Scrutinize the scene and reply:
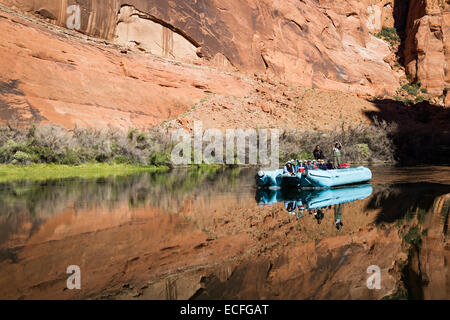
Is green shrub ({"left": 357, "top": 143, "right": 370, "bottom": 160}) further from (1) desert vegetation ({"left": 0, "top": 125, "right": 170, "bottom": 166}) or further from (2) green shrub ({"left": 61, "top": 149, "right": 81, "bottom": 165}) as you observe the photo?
(2) green shrub ({"left": 61, "top": 149, "right": 81, "bottom": 165})

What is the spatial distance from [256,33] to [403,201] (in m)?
42.1

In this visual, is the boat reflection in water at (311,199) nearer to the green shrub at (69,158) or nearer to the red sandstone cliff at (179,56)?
the green shrub at (69,158)

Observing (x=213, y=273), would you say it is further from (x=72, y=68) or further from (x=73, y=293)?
(x=72, y=68)

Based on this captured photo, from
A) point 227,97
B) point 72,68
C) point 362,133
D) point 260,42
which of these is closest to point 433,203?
point 362,133

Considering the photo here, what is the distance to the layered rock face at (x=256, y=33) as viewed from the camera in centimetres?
3534

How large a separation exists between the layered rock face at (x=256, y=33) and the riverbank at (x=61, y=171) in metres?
17.5

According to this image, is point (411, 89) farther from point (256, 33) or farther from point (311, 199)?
point (311, 199)

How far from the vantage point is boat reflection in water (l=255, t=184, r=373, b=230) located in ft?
28.8

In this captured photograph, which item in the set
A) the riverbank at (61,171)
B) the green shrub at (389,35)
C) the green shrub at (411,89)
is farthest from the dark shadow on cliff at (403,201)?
the green shrub at (389,35)

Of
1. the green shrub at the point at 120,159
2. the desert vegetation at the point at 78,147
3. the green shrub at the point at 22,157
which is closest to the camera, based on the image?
the green shrub at the point at 22,157

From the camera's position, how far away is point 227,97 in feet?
131

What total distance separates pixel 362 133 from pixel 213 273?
110 feet

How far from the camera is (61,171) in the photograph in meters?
19.7

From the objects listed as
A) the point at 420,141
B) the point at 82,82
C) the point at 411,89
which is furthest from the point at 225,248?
the point at 411,89
